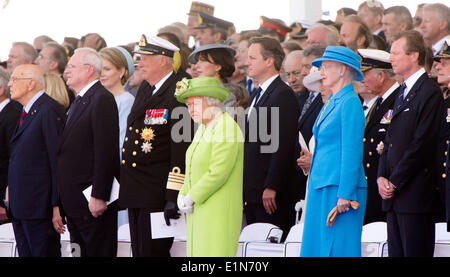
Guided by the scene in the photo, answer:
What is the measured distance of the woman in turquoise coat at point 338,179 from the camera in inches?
203

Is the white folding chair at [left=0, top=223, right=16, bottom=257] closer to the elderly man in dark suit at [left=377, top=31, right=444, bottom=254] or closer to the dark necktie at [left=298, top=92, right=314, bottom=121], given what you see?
the dark necktie at [left=298, top=92, right=314, bottom=121]

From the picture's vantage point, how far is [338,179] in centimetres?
519

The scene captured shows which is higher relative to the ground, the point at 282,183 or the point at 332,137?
the point at 332,137

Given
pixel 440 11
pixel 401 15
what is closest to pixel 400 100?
pixel 440 11

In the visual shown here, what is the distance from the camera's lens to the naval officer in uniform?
5992 millimetres

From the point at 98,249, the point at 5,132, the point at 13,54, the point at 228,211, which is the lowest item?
the point at 98,249

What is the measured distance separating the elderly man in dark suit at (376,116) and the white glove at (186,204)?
5.70 ft

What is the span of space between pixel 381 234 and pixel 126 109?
278 cm

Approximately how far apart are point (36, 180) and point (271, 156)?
A: 6.54 ft

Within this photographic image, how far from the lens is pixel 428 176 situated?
18.8 ft

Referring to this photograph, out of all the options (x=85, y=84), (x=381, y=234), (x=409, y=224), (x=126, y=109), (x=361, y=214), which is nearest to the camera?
(x=361, y=214)
